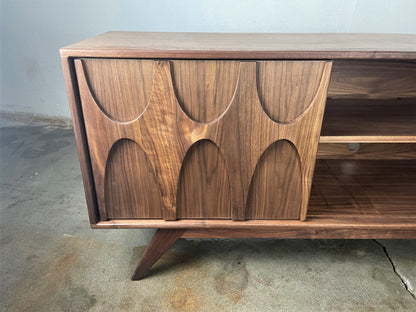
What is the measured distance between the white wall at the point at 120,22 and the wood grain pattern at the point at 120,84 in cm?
109

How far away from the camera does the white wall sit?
1564mm

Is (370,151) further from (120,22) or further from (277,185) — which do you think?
(120,22)

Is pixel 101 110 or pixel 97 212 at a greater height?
pixel 101 110

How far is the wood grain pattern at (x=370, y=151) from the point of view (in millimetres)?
1246

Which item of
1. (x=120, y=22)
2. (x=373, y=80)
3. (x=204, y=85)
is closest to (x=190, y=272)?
(x=204, y=85)

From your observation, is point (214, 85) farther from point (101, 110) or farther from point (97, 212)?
point (97, 212)

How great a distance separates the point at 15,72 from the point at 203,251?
1723 mm

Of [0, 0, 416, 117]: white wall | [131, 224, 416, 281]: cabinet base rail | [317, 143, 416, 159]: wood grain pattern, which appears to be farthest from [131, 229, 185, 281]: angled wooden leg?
[0, 0, 416, 117]: white wall

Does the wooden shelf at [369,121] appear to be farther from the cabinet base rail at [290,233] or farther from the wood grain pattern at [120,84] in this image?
the wood grain pattern at [120,84]

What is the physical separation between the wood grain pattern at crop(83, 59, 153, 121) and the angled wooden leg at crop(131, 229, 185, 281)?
365mm

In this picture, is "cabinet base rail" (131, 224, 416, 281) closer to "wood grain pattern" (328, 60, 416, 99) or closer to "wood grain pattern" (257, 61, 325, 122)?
"wood grain pattern" (257, 61, 325, 122)

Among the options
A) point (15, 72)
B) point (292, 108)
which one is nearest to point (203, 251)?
point (292, 108)

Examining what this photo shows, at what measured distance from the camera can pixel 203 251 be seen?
112 cm

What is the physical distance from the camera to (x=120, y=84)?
0.76m
